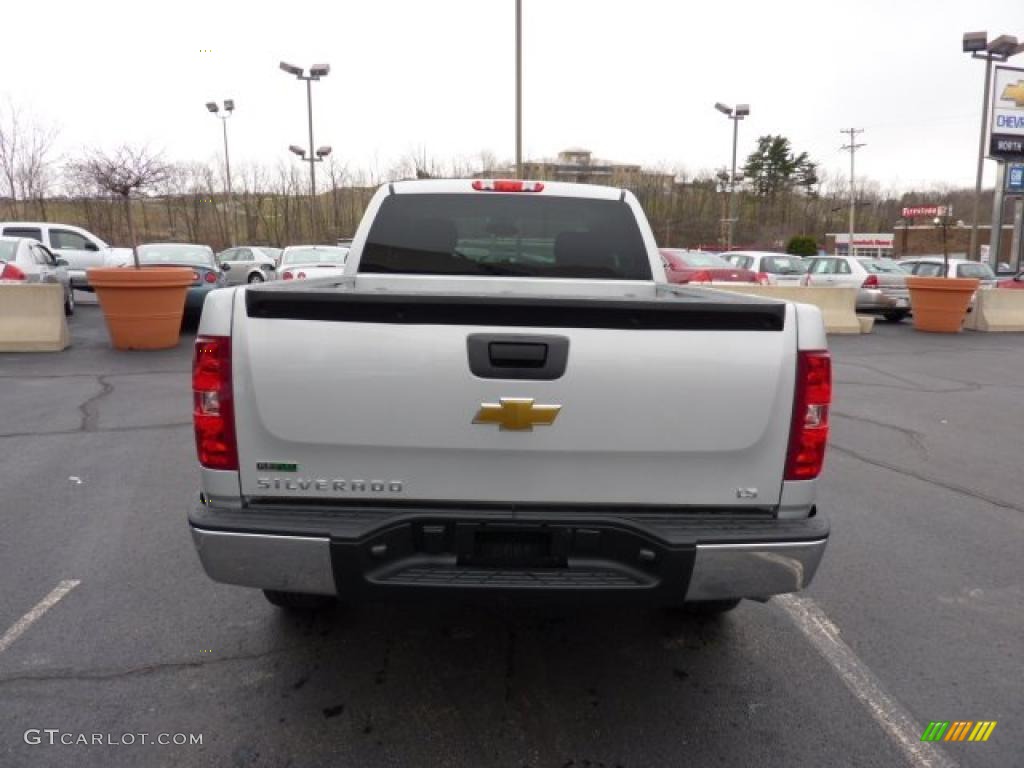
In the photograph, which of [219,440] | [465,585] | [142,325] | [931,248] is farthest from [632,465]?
[931,248]

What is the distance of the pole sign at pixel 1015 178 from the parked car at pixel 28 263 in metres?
30.7

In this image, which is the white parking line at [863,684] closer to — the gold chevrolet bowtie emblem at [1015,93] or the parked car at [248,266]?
the parked car at [248,266]

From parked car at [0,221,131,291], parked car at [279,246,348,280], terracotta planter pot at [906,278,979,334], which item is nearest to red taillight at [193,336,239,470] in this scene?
parked car at [279,246,348,280]

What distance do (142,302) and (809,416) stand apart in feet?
36.4

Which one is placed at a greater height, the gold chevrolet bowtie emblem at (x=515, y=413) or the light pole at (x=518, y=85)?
the light pole at (x=518, y=85)

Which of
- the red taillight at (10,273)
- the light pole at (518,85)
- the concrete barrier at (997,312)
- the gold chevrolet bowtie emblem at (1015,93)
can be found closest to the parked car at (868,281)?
the concrete barrier at (997,312)

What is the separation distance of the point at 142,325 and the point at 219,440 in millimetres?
10124

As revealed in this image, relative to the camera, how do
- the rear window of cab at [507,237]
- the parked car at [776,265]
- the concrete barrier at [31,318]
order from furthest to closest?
the parked car at [776,265]
the concrete barrier at [31,318]
the rear window of cab at [507,237]

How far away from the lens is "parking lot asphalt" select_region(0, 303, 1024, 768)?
262 cm

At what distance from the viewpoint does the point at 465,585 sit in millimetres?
2400

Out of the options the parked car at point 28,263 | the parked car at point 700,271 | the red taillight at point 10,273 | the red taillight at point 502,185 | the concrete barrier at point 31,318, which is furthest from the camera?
the parked car at point 700,271

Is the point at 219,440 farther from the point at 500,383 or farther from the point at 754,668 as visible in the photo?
the point at 754,668

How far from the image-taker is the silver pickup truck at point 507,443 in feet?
7.86

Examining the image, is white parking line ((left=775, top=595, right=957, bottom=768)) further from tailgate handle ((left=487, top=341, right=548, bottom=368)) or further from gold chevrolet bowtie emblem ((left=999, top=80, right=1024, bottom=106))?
gold chevrolet bowtie emblem ((left=999, top=80, right=1024, bottom=106))
